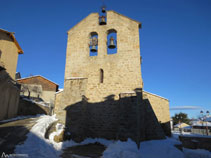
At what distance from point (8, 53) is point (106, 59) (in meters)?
10.3

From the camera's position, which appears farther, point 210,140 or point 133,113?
point 210,140

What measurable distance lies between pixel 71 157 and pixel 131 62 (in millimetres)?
6740

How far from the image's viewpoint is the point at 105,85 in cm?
995

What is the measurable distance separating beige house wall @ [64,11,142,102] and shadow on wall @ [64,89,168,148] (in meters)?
0.67

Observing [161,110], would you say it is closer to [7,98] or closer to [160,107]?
[160,107]

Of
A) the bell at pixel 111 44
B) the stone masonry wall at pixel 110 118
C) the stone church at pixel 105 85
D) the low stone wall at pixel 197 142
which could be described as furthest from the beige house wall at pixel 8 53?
the low stone wall at pixel 197 142

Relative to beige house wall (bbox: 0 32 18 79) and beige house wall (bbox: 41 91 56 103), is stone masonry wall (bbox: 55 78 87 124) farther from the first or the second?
beige house wall (bbox: 41 91 56 103)

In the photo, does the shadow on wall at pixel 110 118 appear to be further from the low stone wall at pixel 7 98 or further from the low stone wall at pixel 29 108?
the low stone wall at pixel 29 108

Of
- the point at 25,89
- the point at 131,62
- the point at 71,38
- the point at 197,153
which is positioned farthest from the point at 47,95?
the point at 197,153

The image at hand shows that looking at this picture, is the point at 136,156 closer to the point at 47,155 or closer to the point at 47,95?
the point at 47,155

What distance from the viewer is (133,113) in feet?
25.0

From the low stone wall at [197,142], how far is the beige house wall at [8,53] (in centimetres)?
1900

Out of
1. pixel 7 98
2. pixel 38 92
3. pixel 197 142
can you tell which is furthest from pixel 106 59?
pixel 38 92

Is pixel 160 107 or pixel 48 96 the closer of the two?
pixel 160 107
